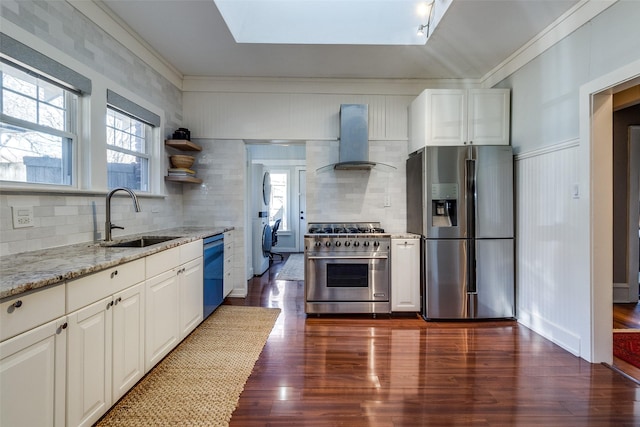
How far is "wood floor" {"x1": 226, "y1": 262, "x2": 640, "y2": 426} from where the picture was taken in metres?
1.63

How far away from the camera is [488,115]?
10.1 feet

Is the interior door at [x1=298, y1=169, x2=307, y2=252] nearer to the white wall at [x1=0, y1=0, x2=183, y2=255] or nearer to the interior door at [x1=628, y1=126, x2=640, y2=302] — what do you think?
the white wall at [x1=0, y1=0, x2=183, y2=255]

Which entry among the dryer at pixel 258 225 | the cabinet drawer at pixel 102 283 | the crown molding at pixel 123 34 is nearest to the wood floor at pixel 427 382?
the cabinet drawer at pixel 102 283

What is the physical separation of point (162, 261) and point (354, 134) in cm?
238

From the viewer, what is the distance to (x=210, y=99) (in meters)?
3.69

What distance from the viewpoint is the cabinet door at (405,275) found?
3.10 m

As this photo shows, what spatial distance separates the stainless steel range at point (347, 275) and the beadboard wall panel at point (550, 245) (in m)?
1.32

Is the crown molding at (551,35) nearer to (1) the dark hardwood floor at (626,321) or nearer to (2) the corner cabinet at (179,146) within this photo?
(1) the dark hardwood floor at (626,321)

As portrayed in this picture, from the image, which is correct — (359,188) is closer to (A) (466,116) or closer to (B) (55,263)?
(A) (466,116)

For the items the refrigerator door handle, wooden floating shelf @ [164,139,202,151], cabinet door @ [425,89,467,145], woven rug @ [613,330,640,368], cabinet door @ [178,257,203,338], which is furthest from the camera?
wooden floating shelf @ [164,139,202,151]

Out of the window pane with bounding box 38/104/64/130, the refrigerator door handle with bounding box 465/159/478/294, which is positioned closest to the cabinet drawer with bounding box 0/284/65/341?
the window pane with bounding box 38/104/64/130

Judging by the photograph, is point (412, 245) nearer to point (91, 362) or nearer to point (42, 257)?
point (91, 362)

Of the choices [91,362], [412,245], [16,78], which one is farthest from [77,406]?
[412,245]

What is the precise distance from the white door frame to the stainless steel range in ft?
5.21
